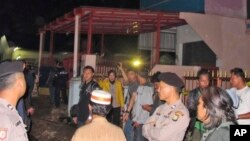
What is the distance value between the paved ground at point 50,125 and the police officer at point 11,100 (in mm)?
6717

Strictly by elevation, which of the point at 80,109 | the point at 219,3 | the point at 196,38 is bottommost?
the point at 80,109

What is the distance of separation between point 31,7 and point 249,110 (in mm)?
36144

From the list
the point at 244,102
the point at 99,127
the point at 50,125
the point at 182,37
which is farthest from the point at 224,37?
the point at 99,127

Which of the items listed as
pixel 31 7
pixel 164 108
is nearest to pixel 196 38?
pixel 164 108

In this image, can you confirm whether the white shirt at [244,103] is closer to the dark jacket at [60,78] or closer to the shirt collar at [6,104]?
the shirt collar at [6,104]

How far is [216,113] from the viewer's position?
3.26 m

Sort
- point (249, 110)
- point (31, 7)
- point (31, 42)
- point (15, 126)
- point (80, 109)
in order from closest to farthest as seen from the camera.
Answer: point (15, 126) < point (249, 110) < point (80, 109) < point (31, 42) < point (31, 7)

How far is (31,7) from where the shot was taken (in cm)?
3959

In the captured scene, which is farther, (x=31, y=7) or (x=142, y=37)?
(x=31, y=7)

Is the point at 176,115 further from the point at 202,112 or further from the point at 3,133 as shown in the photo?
the point at 3,133

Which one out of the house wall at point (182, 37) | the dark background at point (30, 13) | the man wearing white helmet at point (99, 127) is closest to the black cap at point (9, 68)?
the man wearing white helmet at point (99, 127)

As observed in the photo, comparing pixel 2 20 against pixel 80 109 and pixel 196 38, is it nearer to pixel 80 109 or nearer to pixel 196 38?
pixel 196 38

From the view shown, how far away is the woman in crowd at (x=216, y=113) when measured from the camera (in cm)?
312

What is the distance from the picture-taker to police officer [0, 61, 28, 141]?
2986mm
